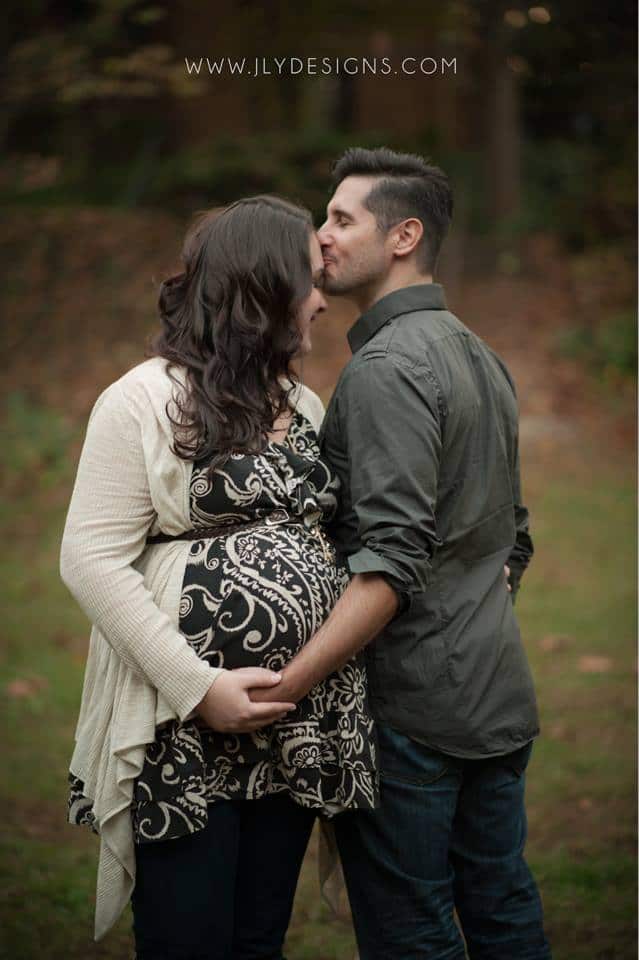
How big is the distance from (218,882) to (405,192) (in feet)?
5.68

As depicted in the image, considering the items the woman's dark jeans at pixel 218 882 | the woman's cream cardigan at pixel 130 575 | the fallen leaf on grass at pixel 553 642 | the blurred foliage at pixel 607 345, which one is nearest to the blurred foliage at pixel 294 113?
the blurred foliage at pixel 607 345

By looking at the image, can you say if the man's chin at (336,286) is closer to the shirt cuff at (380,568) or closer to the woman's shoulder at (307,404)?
the woman's shoulder at (307,404)

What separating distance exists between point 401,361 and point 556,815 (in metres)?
2.93

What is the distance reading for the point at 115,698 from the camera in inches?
96.7

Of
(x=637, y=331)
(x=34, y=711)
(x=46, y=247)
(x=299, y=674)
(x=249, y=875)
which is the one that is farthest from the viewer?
(x=46, y=247)

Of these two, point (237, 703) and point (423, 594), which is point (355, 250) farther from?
point (237, 703)

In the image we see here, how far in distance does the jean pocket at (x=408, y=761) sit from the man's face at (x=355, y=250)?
111 centimetres

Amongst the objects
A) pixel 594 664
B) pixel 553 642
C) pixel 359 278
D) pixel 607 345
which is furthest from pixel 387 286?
pixel 607 345

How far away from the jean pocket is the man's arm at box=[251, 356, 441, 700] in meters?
0.28

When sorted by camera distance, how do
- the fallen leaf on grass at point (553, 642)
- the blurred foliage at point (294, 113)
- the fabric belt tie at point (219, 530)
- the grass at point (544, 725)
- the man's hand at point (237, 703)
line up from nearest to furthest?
the man's hand at point (237, 703)
the fabric belt tie at point (219, 530)
the grass at point (544, 725)
the fallen leaf on grass at point (553, 642)
the blurred foliage at point (294, 113)

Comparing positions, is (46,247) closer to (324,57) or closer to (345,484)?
(324,57)

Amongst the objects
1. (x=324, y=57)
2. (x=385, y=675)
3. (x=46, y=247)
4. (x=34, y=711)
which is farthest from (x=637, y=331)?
(x=385, y=675)

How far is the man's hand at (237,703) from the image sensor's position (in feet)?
7.63

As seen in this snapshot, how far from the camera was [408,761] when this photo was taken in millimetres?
2541
